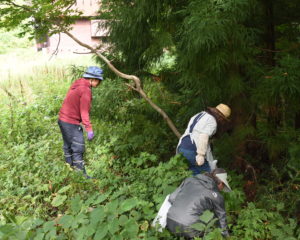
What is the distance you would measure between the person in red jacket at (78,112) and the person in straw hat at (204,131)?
1563 millimetres

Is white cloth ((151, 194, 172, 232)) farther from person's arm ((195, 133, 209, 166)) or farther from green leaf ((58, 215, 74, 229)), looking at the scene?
person's arm ((195, 133, 209, 166))

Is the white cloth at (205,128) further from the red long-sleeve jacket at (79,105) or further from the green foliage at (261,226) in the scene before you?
the red long-sleeve jacket at (79,105)

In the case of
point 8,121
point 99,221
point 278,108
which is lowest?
point 8,121

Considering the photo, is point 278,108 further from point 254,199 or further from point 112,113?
point 112,113

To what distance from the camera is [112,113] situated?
541cm

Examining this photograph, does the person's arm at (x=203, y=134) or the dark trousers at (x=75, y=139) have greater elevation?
the person's arm at (x=203, y=134)

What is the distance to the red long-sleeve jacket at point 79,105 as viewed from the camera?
4.98 m

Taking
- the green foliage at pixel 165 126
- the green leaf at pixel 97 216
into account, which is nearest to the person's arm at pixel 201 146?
the green foliage at pixel 165 126

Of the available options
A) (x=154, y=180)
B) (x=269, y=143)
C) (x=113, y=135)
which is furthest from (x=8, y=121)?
(x=269, y=143)

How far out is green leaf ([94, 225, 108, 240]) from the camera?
2.79 meters

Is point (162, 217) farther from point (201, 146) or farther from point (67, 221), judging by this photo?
point (201, 146)

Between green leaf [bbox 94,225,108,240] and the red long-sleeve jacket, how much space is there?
2379mm

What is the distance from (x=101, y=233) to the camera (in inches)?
112

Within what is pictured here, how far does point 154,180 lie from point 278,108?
6.06 ft
